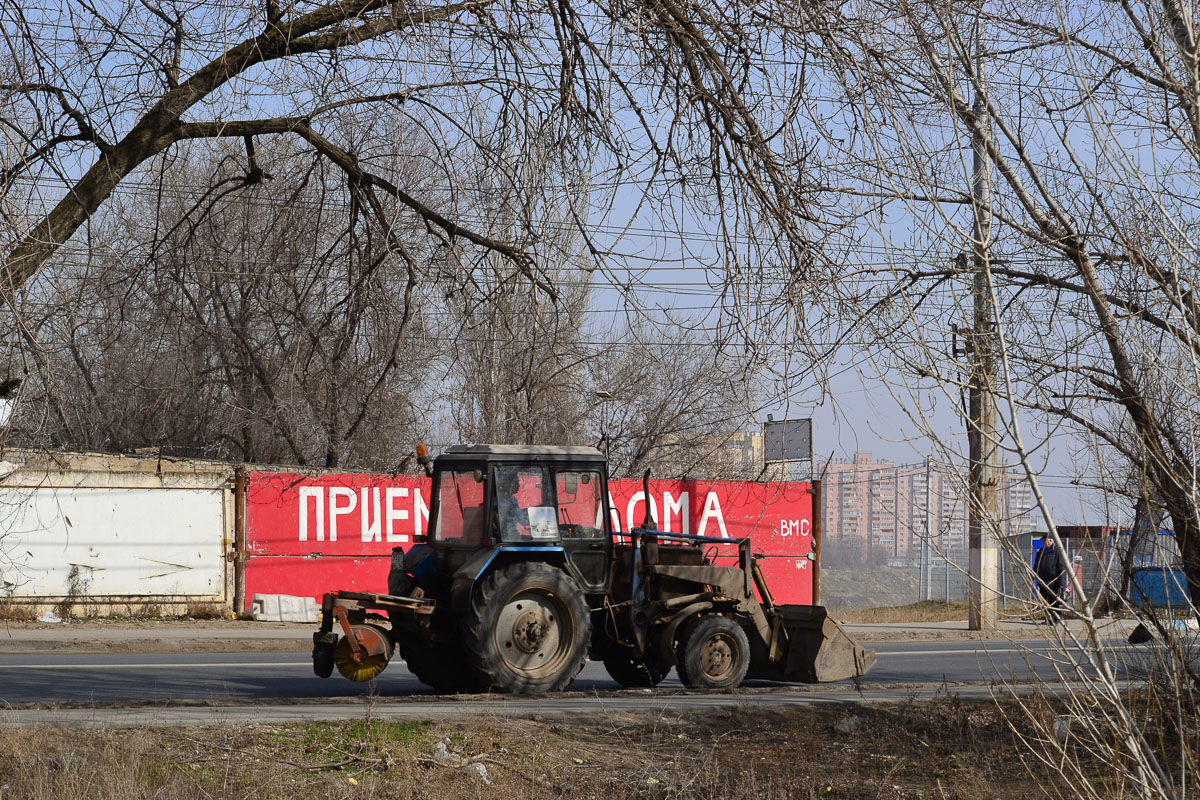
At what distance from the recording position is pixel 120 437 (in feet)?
82.4

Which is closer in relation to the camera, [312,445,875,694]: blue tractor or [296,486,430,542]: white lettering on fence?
[312,445,875,694]: blue tractor

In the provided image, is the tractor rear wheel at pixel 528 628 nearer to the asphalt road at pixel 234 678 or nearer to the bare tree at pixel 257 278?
the asphalt road at pixel 234 678

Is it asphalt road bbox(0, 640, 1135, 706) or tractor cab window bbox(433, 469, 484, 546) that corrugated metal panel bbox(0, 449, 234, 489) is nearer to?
asphalt road bbox(0, 640, 1135, 706)

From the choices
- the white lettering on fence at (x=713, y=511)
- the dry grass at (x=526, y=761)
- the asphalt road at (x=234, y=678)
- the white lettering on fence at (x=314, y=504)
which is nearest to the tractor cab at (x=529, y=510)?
the asphalt road at (x=234, y=678)

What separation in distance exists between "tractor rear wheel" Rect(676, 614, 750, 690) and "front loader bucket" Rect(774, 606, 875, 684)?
0.47m

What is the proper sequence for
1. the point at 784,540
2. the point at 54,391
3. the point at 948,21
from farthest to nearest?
the point at 784,540 → the point at 54,391 → the point at 948,21

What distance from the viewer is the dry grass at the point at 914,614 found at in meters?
24.1

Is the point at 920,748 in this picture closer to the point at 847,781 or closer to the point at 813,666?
the point at 847,781

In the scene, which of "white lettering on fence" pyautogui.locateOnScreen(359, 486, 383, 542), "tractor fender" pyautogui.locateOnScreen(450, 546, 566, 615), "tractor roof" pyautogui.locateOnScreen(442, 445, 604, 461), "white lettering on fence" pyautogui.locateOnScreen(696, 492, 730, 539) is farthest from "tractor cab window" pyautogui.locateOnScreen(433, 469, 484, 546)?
"white lettering on fence" pyautogui.locateOnScreen(696, 492, 730, 539)

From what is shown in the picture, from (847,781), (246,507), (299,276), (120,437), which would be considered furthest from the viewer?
(120,437)

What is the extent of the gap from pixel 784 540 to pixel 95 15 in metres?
18.0

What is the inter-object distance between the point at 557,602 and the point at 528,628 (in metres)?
0.35

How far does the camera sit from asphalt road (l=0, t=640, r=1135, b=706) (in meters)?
10.3

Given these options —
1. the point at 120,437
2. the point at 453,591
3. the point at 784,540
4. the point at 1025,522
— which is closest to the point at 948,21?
the point at 1025,522
